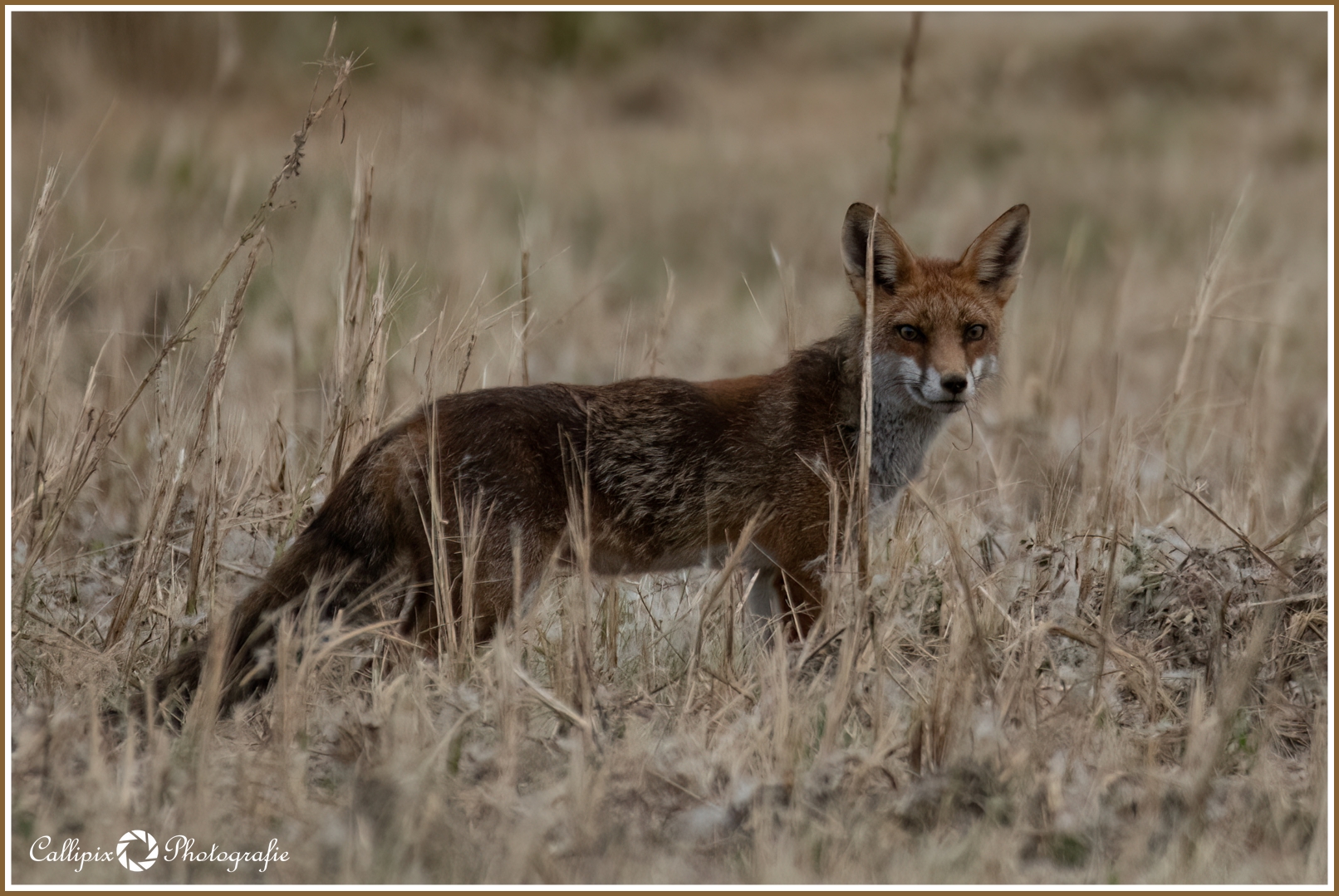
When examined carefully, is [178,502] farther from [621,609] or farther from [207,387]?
[621,609]

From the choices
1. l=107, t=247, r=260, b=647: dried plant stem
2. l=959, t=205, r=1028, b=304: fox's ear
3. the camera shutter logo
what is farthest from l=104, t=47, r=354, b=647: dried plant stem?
l=959, t=205, r=1028, b=304: fox's ear

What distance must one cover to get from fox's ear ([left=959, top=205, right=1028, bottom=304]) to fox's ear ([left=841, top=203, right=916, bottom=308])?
0.94 ft

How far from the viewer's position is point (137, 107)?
1370 centimetres

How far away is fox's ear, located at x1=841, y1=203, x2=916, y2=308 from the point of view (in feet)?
17.7

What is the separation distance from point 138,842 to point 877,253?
12.2 ft

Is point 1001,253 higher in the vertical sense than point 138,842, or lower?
higher

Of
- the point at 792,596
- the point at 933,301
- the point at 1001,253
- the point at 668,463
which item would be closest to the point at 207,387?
the point at 668,463

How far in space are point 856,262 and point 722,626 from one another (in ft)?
5.61

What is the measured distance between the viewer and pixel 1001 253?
18.6 feet

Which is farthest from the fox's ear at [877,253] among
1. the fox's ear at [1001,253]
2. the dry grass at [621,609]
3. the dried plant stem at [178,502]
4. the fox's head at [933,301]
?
the dried plant stem at [178,502]

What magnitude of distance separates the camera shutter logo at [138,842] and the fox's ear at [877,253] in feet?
11.6

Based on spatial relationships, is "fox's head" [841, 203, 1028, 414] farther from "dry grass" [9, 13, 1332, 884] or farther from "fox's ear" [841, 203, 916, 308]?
"dry grass" [9, 13, 1332, 884]

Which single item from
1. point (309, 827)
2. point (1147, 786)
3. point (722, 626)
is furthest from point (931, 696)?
point (309, 827)

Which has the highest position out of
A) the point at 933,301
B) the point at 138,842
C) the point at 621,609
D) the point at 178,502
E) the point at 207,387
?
the point at 933,301
